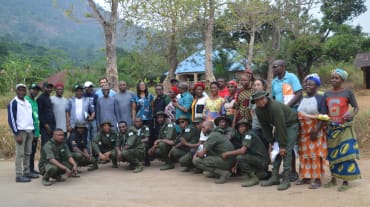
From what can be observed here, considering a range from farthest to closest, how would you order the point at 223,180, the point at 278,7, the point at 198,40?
the point at 198,40 → the point at 278,7 → the point at 223,180

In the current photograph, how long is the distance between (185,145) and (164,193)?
1.60 metres

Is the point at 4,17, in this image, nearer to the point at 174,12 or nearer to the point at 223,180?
the point at 174,12

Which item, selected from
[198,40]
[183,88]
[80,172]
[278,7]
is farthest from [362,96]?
[80,172]

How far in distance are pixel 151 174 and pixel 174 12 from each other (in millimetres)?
8663

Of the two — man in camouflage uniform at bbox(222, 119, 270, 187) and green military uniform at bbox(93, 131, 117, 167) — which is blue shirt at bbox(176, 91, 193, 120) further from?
man in camouflage uniform at bbox(222, 119, 270, 187)

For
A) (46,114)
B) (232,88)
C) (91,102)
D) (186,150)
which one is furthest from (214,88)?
(46,114)

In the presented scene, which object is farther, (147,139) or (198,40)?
(198,40)

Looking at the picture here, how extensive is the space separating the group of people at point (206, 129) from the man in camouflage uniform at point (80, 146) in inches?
0.8

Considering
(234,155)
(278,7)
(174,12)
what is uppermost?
(278,7)

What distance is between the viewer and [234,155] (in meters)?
6.44

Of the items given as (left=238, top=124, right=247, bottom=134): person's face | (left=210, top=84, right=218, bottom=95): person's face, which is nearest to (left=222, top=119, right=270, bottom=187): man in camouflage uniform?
(left=238, top=124, right=247, bottom=134): person's face

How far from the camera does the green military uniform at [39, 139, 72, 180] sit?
670 cm

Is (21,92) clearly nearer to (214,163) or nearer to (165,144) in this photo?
(165,144)

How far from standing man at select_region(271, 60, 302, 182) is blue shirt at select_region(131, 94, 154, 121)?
2793 millimetres
